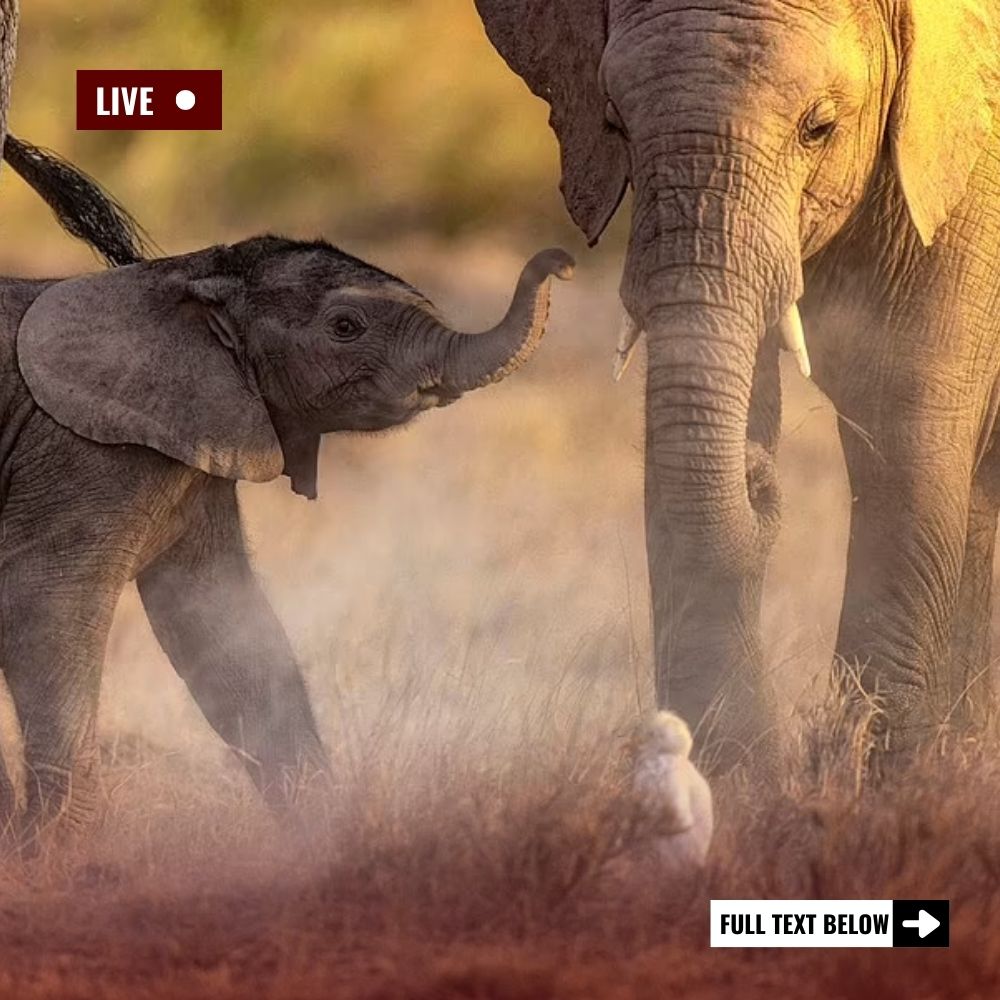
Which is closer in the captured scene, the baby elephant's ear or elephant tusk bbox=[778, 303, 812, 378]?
elephant tusk bbox=[778, 303, 812, 378]

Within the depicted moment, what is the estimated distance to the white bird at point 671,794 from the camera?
707 centimetres

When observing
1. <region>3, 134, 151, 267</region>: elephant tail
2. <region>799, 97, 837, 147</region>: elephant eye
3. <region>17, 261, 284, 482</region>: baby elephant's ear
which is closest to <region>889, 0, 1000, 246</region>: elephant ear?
<region>799, 97, 837, 147</region>: elephant eye

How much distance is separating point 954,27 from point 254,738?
2.50m

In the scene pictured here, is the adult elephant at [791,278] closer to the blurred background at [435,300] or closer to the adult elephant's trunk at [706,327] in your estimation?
the adult elephant's trunk at [706,327]

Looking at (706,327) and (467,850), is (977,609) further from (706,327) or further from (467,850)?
(467,850)

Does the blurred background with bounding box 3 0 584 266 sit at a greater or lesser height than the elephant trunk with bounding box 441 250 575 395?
greater

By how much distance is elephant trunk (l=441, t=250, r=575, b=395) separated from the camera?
26.1 ft

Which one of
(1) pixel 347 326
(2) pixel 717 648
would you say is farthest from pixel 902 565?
(1) pixel 347 326

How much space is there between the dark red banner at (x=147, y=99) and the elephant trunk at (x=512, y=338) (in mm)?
1875

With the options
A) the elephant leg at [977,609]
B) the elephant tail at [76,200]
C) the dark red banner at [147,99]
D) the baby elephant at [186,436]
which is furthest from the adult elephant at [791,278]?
the dark red banner at [147,99]

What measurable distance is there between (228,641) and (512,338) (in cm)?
114

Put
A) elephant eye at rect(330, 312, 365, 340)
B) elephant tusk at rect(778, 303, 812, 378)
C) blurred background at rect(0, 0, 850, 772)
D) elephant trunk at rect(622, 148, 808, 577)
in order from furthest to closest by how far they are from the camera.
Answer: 1. blurred background at rect(0, 0, 850, 772)
2. elephant eye at rect(330, 312, 365, 340)
3. elephant tusk at rect(778, 303, 812, 378)
4. elephant trunk at rect(622, 148, 808, 577)

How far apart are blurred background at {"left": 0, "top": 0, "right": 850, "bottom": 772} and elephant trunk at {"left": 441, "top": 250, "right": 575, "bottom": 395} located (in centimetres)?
163

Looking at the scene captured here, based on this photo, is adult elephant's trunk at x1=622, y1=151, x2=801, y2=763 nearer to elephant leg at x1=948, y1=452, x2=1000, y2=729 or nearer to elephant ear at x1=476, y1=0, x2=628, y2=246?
elephant ear at x1=476, y1=0, x2=628, y2=246
